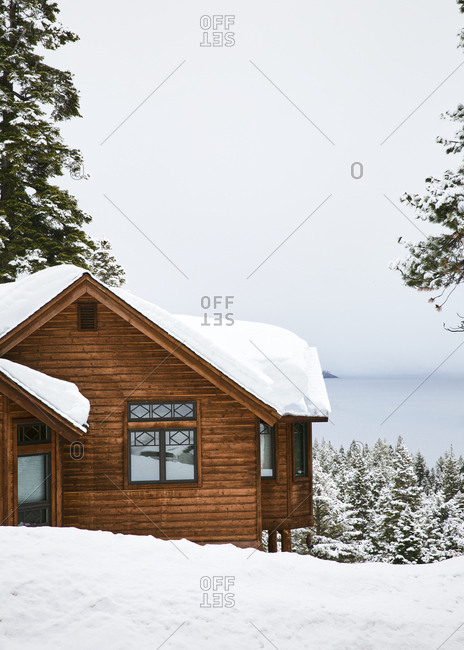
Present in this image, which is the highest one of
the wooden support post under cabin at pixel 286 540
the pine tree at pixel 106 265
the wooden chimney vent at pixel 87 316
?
the pine tree at pixel 106 265

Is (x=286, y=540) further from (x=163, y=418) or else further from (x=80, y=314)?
(x=80, y=314)

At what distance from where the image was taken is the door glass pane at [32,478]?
1161cm

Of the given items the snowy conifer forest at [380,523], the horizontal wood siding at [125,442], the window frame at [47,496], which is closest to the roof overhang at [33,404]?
the window frame at [47,496]

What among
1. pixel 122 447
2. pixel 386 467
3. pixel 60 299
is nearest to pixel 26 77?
pixel 60 299

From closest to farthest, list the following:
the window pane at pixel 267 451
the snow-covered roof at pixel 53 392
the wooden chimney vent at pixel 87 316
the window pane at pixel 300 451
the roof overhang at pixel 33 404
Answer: the roof overhang at pixel 33 404, the snow-covered roof at pixel 53 392, the wooden chimney vent at pixel 87 316, the window pane at pixel 267 451, the window pane at pixel 300 451

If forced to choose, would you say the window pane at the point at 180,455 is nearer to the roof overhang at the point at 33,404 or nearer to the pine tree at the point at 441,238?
the roof overhang at the point at 33,404

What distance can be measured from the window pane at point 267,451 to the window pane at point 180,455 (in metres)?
2.26

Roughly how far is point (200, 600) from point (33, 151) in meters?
19.8

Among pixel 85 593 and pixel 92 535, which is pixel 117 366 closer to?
pixel 92 535

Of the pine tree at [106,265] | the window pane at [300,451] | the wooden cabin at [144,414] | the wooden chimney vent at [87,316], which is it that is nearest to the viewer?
the wooden cabin at [144,414]

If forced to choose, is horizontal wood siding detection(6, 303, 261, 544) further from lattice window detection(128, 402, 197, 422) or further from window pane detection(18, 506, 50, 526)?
window pane detection(18, 506, 50, 526)

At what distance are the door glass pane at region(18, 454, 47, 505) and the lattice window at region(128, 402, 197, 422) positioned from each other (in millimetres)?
2217

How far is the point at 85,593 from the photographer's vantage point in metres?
7.44

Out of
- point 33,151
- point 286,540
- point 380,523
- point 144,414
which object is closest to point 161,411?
point 144,414
